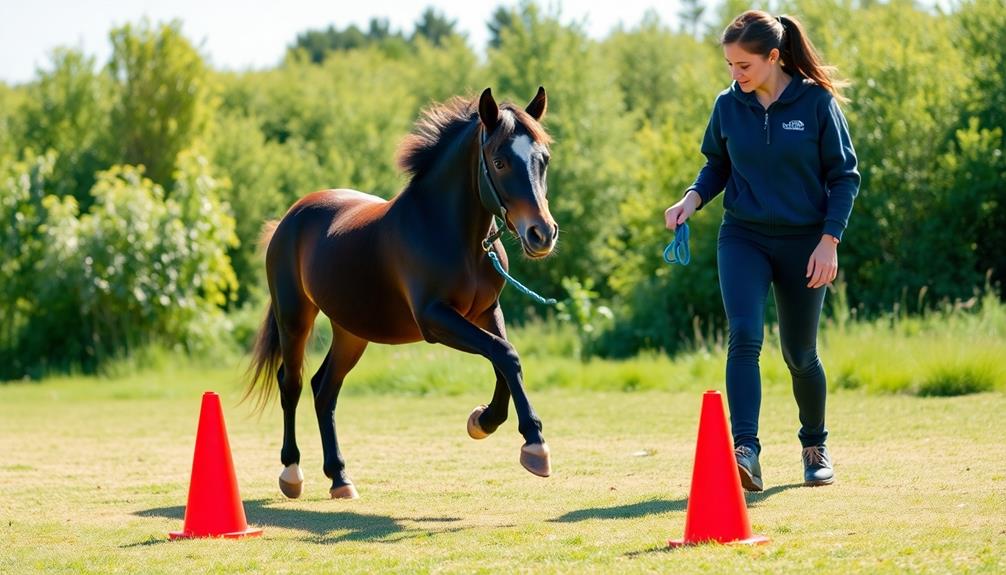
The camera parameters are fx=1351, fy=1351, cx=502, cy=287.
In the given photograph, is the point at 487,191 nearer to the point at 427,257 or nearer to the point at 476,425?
the point at 427,257

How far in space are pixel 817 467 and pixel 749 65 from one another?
7.20 feet

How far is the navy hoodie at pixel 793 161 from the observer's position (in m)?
6.75

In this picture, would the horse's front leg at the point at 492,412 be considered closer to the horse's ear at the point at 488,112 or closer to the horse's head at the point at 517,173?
the horse's head at the point at 517,173

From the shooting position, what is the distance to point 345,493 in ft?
26.0

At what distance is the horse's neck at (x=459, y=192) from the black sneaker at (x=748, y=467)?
6.04 ft

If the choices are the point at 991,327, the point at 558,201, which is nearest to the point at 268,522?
the point at 991,327

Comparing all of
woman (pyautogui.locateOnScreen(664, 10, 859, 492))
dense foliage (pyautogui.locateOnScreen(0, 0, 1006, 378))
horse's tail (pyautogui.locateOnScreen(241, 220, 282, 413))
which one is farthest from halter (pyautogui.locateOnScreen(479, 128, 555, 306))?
dense foliage (pyautogui.locateOnScreen(0, 0, 1006, 378))

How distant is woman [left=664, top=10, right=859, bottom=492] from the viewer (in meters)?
6.66

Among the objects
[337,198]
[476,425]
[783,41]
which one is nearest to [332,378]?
[337,198]

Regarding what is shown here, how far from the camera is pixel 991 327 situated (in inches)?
635

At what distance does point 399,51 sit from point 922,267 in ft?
206

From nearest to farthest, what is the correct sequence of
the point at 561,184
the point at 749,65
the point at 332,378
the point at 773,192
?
the point at 749,65
the point at 773,192
the point at 332,378
the point at 561,184

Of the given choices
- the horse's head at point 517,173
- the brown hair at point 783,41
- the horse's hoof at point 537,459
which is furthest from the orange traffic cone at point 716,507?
the brown hair at point 783,41

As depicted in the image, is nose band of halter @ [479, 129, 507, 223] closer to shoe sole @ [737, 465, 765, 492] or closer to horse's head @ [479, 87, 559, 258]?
horse's head @ [479, 87, 559, 258]
